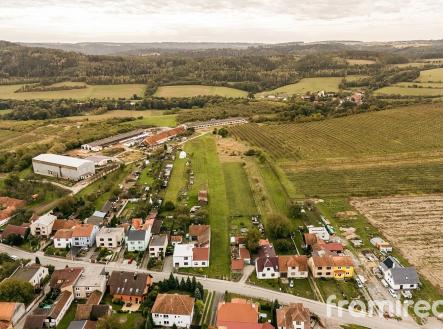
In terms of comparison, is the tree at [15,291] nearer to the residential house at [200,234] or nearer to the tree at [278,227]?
the residential house at [200,234]

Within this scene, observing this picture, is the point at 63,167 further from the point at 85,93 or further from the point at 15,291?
the point at 85,93

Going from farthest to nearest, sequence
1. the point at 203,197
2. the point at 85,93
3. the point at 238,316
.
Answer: the point at 85,93
the point at 203,197
the point at 238,316

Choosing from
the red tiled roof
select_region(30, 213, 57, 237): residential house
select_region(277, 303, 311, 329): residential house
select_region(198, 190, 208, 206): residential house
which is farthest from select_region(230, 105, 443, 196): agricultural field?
select_region(30, 213, 57, 237): residential house

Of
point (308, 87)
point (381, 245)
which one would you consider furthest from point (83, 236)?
point (308, 87)

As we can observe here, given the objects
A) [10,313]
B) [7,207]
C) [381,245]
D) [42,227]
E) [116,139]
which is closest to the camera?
[10,313]

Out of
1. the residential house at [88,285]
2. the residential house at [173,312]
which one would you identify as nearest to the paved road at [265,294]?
the residential house at [88,285]

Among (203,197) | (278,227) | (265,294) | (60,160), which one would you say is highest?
(60,160)
